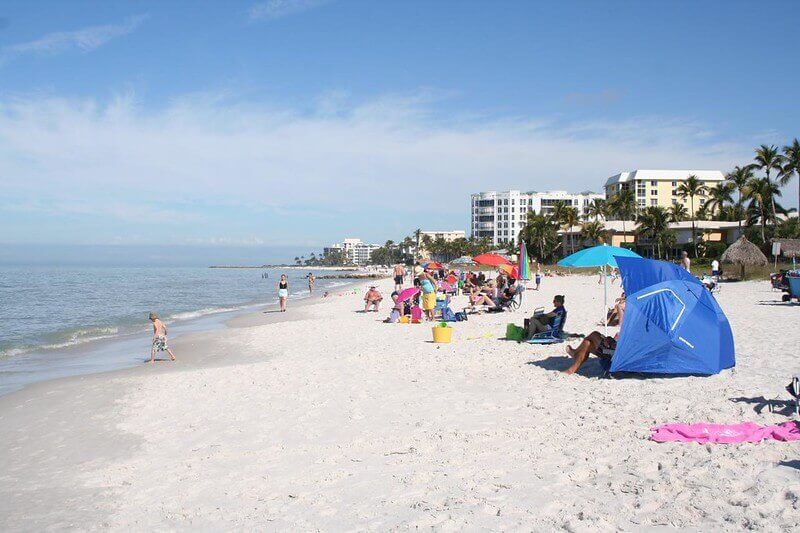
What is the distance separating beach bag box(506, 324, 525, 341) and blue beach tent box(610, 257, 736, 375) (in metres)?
3.72

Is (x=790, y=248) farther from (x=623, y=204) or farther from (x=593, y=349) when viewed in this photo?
(x=623, y=204)

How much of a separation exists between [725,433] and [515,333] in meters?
6.64

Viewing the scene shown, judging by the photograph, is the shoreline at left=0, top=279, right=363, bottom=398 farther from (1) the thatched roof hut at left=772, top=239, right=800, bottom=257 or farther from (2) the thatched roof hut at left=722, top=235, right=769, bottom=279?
(1) the thatched roof hut at left=772, top=239, right=800, bottom=257

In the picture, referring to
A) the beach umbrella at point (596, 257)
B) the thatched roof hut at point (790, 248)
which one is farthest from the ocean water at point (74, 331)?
the thatched roof hut at point (790, 248)

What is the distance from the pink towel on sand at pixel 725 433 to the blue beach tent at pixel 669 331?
239cm

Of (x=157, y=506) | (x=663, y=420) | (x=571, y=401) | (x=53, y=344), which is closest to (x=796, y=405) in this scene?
(x=663, y=420)

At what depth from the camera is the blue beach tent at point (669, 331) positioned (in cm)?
796

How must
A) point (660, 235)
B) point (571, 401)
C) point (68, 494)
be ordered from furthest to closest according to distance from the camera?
point (660, 235) < point (571, 401) < point (68, 494)

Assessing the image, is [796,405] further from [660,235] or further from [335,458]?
[660,235]

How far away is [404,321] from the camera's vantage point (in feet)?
55.0

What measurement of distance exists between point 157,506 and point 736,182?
62.9m

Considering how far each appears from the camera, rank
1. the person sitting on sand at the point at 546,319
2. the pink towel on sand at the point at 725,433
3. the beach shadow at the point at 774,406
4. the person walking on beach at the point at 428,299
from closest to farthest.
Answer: the pink towel on sand at the point at 725,433 → the beach shadow at the point at 774,406 → the person sitting on sand at the point at 546,319 → the person walking on beach at the point at 428,299

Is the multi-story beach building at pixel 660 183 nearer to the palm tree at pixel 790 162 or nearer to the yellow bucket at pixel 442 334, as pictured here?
the palm tree at pixel 790 162

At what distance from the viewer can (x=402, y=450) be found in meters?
5.76
